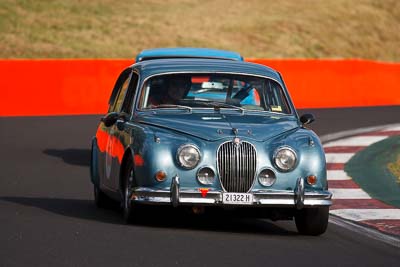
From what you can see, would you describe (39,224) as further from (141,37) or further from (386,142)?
(141,37)

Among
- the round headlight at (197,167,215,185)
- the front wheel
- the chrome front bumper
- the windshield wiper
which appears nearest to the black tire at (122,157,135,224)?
the front wheel

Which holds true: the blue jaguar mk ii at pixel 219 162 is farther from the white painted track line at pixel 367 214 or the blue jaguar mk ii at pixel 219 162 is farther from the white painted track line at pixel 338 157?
the white painted track line at pixel 338 157

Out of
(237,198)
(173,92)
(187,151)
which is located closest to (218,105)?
(173,92)

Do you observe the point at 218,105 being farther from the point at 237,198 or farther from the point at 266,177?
the point at 237,198

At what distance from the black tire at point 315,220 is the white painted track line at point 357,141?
9845 millimetres

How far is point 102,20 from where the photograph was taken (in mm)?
47688

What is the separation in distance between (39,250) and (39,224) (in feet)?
5.43

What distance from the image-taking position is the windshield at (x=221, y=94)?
11.6 meters

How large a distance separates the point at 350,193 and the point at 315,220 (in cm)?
363

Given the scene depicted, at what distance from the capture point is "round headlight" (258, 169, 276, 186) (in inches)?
410

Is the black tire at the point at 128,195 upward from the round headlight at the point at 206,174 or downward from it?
downward

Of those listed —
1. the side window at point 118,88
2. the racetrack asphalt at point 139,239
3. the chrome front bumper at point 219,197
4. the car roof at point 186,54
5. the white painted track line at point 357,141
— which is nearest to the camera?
the racetrack asphalt at point 139,239

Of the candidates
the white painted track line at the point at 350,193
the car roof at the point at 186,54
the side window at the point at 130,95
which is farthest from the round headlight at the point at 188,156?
A: the car roof at the point at 186,54

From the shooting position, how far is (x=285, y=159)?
10.5 metres
